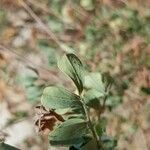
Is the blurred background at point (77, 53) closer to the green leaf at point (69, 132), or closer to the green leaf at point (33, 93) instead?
the green leaf at point (33, 93)

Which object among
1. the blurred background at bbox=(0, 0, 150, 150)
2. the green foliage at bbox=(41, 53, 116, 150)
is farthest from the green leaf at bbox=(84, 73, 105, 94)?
the blurred background at bbox=(0, 0, 150, 150)

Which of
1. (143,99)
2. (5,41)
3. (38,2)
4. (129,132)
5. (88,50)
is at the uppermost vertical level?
(38,2)

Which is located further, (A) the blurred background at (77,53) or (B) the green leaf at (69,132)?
(A) the blurred background at (77,53)

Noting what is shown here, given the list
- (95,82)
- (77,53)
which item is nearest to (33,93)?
(77,53)

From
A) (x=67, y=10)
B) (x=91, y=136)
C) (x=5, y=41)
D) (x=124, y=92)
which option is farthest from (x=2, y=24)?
(x=91, y=136)

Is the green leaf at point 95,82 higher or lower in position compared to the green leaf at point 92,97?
higher

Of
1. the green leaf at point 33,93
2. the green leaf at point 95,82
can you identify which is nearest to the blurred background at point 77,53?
the green leaf at point 33,93

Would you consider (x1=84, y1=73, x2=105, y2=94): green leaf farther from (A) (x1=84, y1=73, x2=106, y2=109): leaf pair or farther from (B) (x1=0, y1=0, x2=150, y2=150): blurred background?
(B) (x1=0, y1=0, x2=150, y2=150): blurred background

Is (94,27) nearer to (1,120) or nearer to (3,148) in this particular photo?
(1,120)
